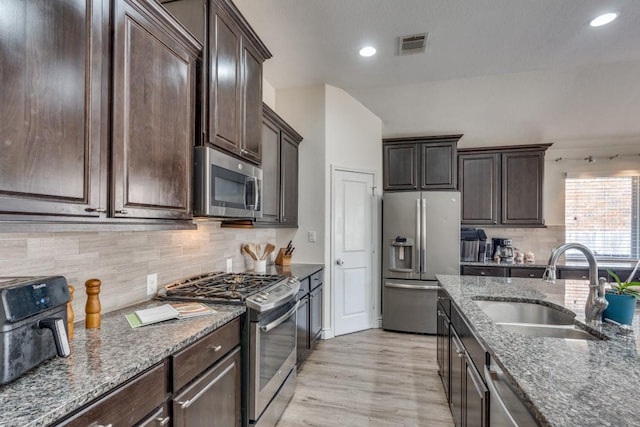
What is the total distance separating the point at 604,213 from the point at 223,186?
5.47m

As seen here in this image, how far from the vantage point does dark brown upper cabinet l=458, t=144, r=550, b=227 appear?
177 inches

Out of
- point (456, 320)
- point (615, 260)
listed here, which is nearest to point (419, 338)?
point (456, 320)

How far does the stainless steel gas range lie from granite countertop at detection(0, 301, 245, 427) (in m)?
0.26

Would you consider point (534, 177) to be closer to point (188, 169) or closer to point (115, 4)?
point (188, 169)

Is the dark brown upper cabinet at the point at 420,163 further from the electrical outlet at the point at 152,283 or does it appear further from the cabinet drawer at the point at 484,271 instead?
the electrical outlet at the point at 152,283

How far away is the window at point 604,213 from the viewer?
458cm

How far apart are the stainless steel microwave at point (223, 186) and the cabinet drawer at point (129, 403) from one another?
857 mm

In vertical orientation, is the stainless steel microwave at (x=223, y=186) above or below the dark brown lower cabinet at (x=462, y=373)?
above

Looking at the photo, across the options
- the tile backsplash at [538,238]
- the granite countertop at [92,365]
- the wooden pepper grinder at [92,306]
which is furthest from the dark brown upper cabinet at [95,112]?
the tile backsplash at [538,238]

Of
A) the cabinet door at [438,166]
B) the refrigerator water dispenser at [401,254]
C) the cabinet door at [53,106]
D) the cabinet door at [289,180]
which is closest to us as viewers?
the cabinet door at [53,106]

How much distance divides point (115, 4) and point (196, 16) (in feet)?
2.18

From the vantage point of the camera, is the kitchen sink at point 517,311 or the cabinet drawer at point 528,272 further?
the cabinet drawer at point 528,272

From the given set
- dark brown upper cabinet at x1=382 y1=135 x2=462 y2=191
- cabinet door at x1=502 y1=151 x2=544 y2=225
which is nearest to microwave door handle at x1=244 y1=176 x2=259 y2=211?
dark brown upper cabinet at x1=382 y1=135 x2=462 y2=191

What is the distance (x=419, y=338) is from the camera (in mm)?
3859
